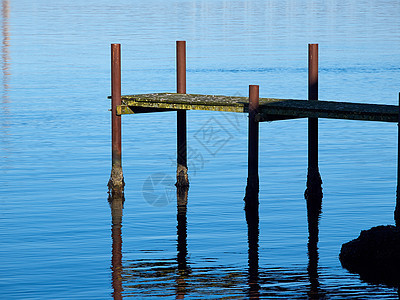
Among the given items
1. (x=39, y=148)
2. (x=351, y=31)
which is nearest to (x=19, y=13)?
(x=351, y=31)

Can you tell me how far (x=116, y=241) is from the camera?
16109 millimetres

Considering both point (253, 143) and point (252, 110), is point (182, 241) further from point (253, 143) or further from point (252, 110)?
point (252, 110)

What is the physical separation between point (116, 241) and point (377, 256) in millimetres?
4774

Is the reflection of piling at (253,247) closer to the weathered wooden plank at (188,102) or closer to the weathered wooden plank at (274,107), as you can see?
the weathered wooden plank at (274,107)

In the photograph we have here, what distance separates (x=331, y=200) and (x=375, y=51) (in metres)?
36.9

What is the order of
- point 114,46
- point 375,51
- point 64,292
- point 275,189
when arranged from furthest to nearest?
point 375,51 < point 275,189 < point 114,46 < point 64,292

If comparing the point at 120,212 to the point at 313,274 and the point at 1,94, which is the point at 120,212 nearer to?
the point at 313,274

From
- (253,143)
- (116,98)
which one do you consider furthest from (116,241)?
(116,98)

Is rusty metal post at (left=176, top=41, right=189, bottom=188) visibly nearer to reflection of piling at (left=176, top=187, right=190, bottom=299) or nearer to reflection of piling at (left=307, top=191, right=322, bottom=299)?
reflection of piling at (left=176, top=187, right=190, bottom=299)

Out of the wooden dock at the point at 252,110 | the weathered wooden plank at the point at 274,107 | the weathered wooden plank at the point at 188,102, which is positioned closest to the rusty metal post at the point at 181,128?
the wooden dock at the point at 252,110

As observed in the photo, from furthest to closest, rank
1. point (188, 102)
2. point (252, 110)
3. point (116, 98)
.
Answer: point (116, 98)
point (188, 102)
point (252, 110)

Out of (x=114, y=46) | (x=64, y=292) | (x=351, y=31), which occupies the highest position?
(x=351, y=31)

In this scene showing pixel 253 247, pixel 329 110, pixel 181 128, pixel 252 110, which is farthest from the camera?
pixel 181 128

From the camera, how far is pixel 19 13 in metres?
105
